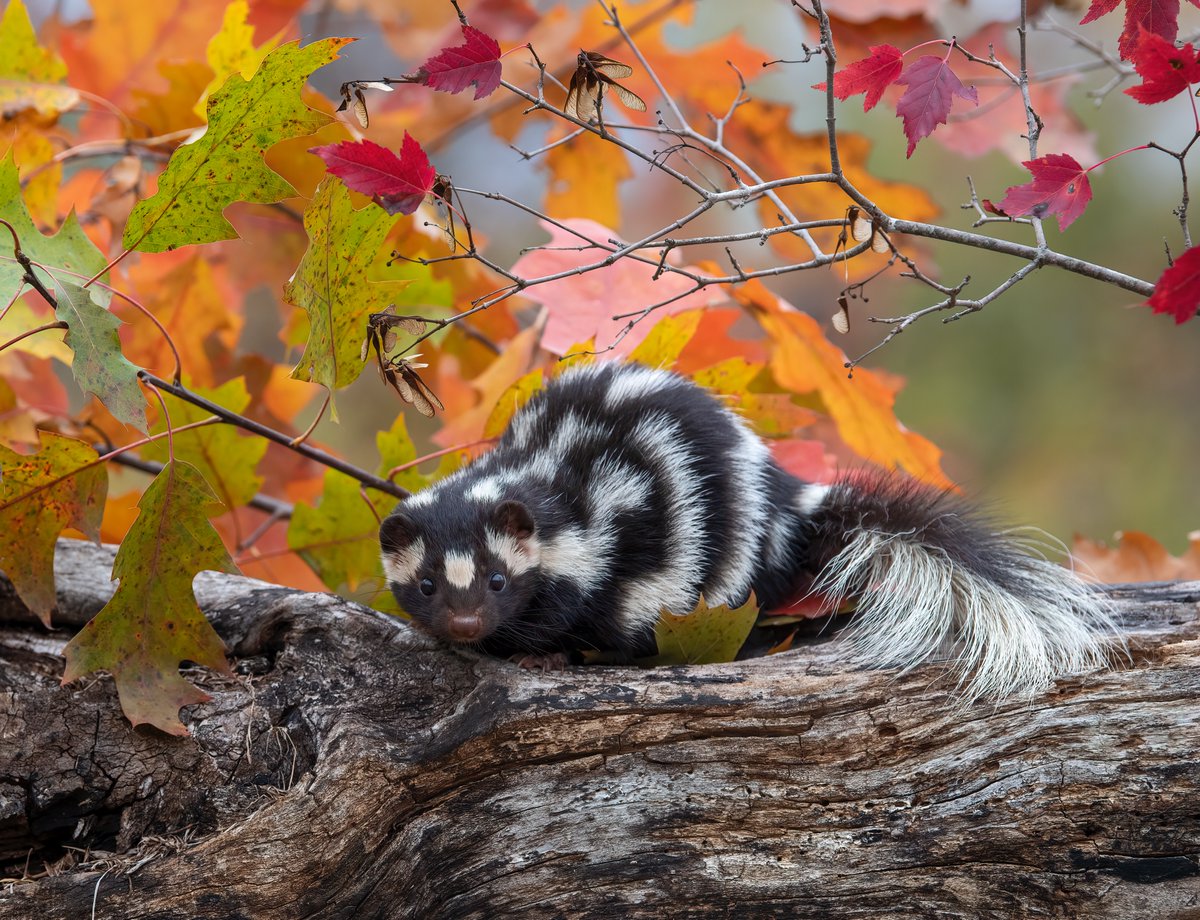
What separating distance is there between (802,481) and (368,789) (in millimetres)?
1115

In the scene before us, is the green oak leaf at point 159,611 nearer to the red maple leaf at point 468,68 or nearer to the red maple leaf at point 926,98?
the red maple leaf at point 468,68

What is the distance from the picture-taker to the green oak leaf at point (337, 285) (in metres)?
1.61

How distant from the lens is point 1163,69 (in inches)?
48.2

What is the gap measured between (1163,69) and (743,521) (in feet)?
3.57

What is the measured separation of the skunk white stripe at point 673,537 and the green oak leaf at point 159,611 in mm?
733

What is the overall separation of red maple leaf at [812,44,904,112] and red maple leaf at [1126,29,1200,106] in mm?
336

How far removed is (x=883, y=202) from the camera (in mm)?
2502

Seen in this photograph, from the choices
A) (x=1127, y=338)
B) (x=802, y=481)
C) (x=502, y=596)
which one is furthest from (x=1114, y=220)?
(x=502, y=596)

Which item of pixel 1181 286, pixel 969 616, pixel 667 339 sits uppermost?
pixel 667 339

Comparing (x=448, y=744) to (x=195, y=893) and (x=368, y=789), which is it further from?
(x=195, y=893)

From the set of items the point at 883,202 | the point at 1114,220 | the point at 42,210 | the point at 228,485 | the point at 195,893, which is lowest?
the point at 195,893

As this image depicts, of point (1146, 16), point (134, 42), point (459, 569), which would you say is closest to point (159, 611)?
point (459, 569)

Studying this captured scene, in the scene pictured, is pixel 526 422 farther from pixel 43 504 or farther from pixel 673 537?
pixel 43 504

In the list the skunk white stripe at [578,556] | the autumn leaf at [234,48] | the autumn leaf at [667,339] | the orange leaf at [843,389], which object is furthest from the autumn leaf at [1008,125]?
the autumn leaf at [234,48]
